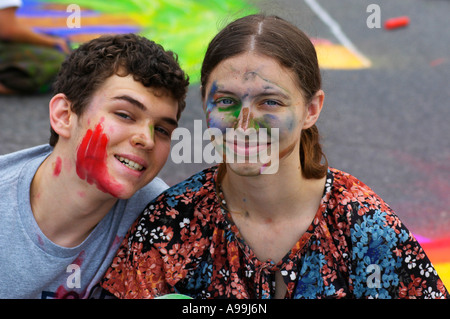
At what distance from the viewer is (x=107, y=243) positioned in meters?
2.46

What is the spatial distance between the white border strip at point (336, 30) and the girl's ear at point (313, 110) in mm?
3679

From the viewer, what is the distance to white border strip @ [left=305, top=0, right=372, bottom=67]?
19.3 ft

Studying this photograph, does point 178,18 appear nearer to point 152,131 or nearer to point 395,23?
point 395,23

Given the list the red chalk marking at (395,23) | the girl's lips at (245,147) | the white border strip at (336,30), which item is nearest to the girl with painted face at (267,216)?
the girl's lips at (245,147)

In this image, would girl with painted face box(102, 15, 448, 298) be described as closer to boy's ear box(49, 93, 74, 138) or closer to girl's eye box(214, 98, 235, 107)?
girl's eye box(214, 98, 235, 107)

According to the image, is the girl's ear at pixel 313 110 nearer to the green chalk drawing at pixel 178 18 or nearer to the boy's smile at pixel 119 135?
the boy's smile at pixel 119 135

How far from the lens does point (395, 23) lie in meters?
6.53

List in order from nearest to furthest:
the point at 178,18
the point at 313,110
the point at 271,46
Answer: the point at 271,46 → the point at 313,110 → the point at 178,18

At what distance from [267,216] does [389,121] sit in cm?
287

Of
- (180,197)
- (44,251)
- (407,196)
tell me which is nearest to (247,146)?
(180,197)

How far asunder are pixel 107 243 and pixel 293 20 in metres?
1.21

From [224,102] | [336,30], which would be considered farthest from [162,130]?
[336,30]

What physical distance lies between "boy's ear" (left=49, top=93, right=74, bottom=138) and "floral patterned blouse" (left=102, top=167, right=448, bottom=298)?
0.46 metres
